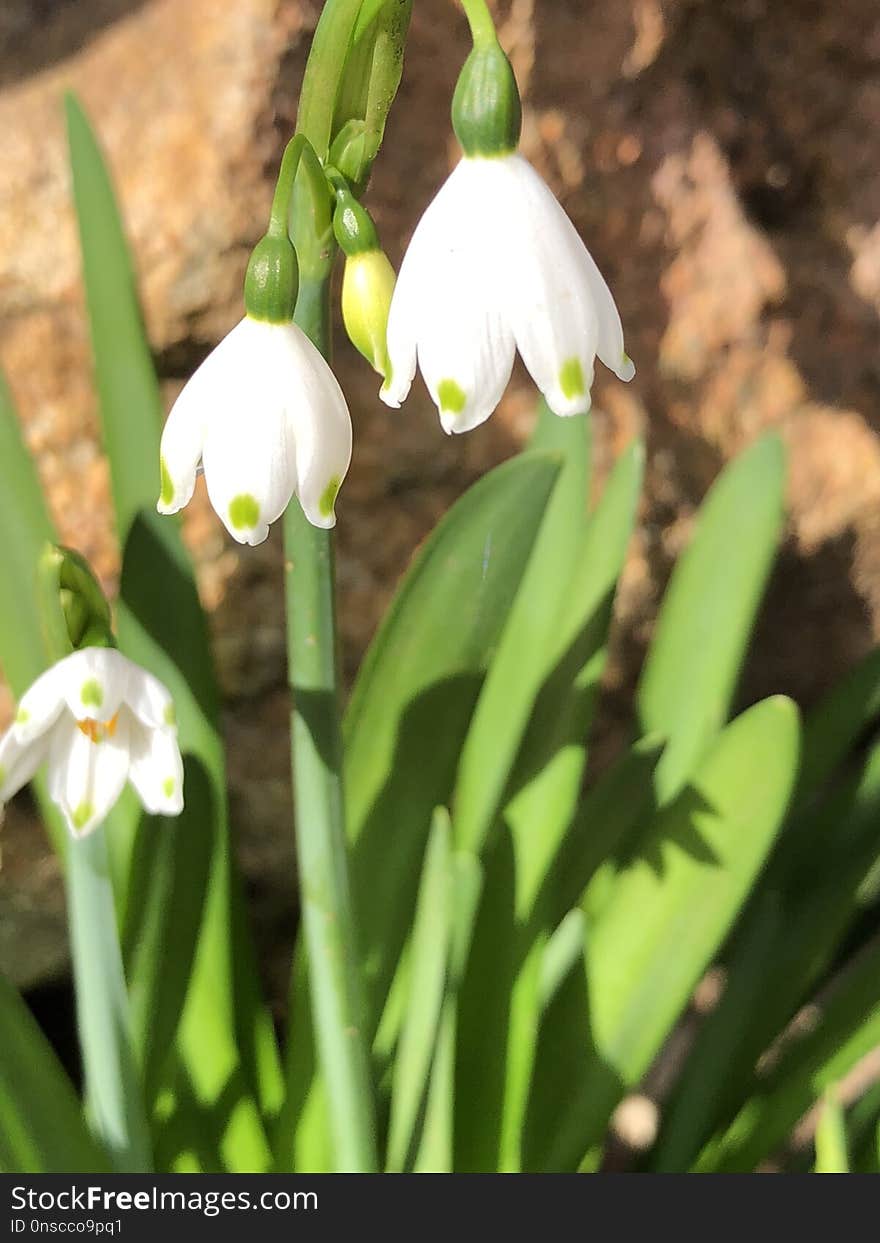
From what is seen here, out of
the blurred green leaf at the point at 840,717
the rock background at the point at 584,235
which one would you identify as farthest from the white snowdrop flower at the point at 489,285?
the blurred green leaf at the point at 840,717

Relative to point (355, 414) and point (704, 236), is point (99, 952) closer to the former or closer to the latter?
point (355, 414)

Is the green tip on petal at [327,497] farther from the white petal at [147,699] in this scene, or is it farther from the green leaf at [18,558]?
the green leaf at [18,558]

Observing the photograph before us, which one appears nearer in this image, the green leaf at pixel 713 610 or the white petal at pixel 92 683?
the white petal at pixel 92 683

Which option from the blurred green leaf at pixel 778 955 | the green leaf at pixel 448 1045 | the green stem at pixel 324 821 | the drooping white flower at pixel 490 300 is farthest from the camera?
the blurred green leaf at pixel 778 955

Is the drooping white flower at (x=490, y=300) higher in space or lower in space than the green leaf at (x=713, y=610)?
higher

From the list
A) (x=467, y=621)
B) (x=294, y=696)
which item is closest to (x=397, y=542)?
(x=467, y=621)

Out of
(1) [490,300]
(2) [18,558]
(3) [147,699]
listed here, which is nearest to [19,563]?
(2) [18,558]
